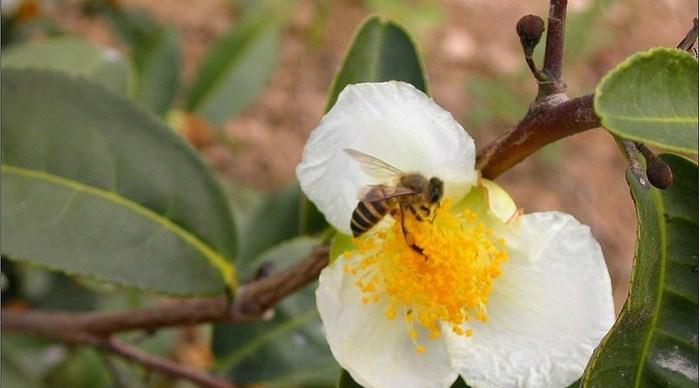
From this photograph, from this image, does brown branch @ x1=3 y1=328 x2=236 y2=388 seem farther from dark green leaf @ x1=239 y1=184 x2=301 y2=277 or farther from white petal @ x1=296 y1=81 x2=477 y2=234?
white petal @ x1=296 y1=81 x2=477 y2=234

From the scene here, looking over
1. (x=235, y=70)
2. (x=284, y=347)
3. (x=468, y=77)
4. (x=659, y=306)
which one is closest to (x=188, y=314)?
(x=284, y=347)

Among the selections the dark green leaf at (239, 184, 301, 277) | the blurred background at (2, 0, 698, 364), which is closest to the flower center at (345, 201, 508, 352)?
the dark green leaf at (239, 184, 301, 277)

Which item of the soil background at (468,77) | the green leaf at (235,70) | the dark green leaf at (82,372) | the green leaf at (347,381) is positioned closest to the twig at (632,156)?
the green leaf at (347,381)

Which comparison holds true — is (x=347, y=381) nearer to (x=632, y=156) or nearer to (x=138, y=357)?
(x=632, y=156)

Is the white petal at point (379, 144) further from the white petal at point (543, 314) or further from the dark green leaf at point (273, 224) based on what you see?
the dark green leaf at point (273, 224)

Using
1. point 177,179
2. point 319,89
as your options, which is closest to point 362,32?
point 177,179

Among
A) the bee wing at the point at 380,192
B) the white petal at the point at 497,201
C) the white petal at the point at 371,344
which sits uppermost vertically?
the white petal at the point at 497,201
